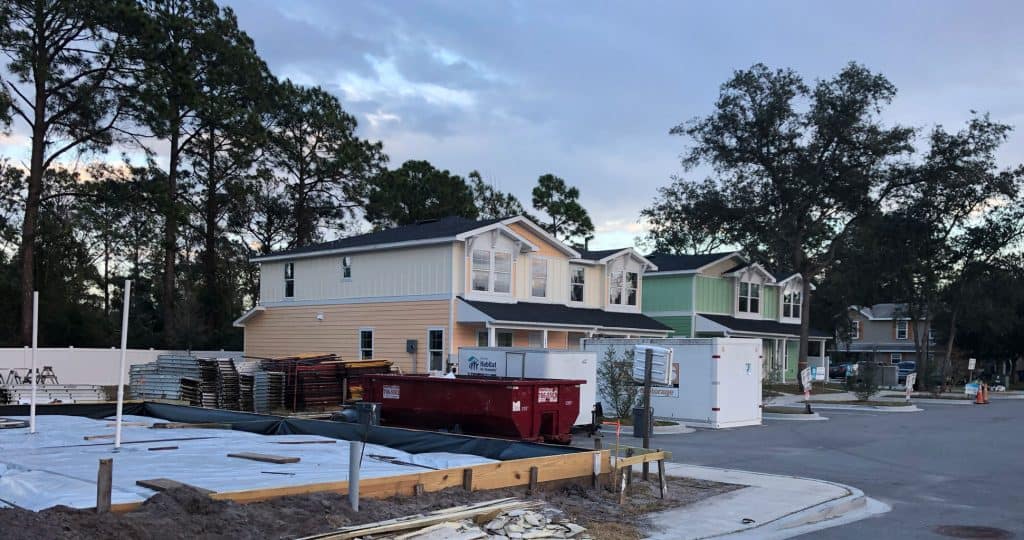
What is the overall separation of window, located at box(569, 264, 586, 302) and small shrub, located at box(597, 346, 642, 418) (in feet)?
48.5

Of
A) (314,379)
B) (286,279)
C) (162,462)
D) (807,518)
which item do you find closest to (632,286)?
(286,279)

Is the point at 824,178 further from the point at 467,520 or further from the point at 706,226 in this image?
the point at 467,520

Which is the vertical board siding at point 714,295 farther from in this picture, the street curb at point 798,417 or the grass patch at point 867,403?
the street curb at point 798,417

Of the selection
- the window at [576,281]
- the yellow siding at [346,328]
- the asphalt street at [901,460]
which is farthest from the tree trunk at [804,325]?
the yellow siding at [346,328]

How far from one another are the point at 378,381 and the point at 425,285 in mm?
13419

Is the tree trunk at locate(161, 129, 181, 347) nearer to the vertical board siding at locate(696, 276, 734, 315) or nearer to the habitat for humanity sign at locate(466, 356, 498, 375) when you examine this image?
the habitat for humanity sign at locate(466, 356, 498, 375)

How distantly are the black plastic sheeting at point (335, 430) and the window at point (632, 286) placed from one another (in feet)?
85.8

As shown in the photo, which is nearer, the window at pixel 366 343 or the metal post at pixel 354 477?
the metal post at pixel 354 477

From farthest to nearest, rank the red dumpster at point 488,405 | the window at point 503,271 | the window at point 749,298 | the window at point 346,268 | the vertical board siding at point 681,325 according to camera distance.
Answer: the window at point 749,298 < the vertical board siding at point 681,325 < the window at point 346,268 < the window at point 503,271 < the red dumpster at point 488,405

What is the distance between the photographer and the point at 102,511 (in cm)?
818

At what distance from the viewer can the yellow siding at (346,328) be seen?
3428 cm

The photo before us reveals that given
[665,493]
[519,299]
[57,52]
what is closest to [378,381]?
[665,493]

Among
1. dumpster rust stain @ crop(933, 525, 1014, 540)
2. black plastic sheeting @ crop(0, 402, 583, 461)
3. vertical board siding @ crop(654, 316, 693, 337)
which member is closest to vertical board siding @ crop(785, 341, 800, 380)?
vertical board siding @ crop(654, 316, 693, 337)

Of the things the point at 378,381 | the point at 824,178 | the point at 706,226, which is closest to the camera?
the point at 378,381
